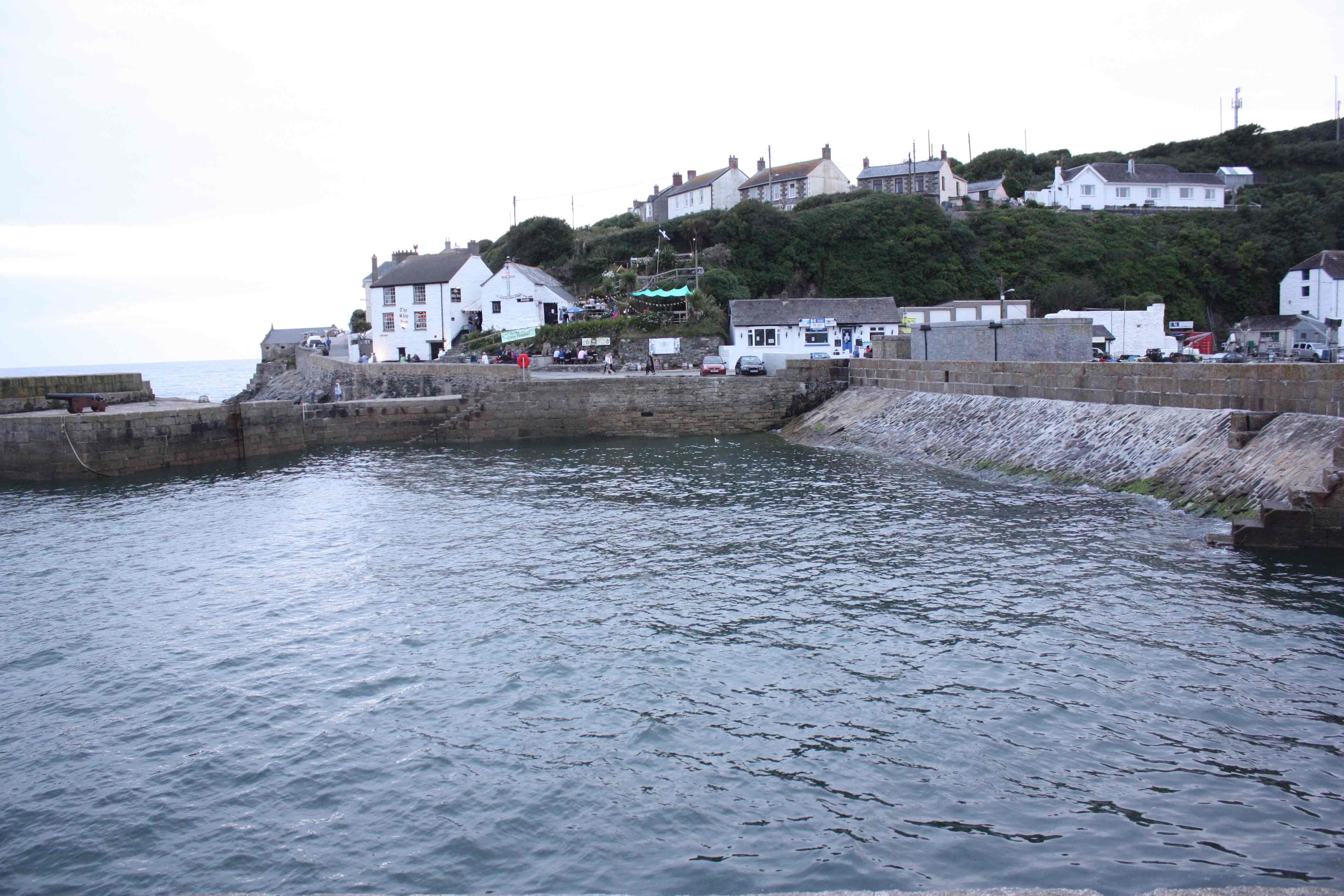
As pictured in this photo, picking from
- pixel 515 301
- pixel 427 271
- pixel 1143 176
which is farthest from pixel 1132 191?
pixel 427 271

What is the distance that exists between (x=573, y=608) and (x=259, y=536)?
10.2 metres

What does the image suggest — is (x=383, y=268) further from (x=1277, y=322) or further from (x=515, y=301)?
(x=1277, y=322)

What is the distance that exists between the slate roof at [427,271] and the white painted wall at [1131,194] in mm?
55077

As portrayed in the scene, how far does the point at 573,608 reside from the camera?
13141mm

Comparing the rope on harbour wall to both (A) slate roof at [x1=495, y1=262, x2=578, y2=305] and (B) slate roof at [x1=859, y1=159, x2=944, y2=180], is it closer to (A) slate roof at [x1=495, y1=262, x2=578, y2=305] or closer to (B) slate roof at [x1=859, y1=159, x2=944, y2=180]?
(A) slate roof at [x1=495, y1=262, x2=578, y2=305]

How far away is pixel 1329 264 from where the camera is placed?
57469 mm

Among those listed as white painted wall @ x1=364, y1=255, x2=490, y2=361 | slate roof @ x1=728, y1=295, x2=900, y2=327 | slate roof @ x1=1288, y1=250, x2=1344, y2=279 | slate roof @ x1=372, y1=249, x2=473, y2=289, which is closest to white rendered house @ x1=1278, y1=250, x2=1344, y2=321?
slate roof @ x1=1288, y1=250, x2=1344, y2=279

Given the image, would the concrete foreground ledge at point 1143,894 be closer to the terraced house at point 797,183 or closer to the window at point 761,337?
the window at point 761,337

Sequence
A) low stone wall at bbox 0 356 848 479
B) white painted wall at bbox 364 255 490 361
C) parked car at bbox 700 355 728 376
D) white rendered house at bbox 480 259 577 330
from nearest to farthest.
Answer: low stone wall at bbox 0 356 848 479 < parked car at bbox 700 355 728 376 < white rendered house at bbox 480 259 577 330 < white painted wall at bbox 364 255 490 361

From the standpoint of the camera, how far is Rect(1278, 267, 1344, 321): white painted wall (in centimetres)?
5716

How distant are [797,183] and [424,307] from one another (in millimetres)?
37209

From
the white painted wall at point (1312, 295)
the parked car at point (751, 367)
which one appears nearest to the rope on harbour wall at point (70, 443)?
the parked car at point (751, 367)

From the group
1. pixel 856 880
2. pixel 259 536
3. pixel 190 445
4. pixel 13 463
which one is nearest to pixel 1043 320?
pixel 259 536

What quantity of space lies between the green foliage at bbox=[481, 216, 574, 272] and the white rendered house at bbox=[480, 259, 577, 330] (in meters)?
13.4
